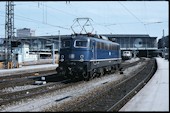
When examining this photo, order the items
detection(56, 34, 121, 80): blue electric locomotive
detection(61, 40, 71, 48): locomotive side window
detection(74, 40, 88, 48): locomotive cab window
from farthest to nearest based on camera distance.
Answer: detection(61, 40, 71, 48): locomotive side window
detection(74, 40, 88, 48): locomotive cab window
detection(56, 34, 121, 80): blue electric locomotive

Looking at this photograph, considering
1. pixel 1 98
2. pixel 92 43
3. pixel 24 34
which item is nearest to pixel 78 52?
pixel 92 43

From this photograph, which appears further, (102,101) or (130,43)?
(130,43)

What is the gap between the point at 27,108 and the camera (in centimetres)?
1305

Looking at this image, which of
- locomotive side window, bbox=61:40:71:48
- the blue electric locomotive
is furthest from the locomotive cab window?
locomotive side window, bbox=61:40:71:48

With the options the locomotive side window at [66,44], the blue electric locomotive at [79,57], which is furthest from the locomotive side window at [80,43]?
the locomotive side window at [66,44]

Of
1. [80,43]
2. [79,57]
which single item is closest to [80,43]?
[80,43]

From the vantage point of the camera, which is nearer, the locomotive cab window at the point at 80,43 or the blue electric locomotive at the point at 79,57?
the blue electric locomotive at the point at 79,57

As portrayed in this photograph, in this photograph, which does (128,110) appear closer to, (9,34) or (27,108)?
(27,108)

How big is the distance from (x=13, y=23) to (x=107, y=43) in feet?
94.9

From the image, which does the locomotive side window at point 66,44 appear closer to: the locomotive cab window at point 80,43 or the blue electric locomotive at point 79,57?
the blue electric locomotive at point 79,57

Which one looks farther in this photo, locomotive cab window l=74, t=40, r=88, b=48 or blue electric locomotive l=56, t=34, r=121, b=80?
locomotive cab window l=74, t=40, r=88, b=48

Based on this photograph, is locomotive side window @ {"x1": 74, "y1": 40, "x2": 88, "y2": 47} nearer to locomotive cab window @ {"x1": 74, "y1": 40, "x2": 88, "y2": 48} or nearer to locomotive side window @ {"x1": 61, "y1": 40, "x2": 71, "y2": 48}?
locomotive cab window @ {"x1": 74, "y1": 40, "x2": 88, "y2": 48}

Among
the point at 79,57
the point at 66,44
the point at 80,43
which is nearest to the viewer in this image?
the point at 79,57

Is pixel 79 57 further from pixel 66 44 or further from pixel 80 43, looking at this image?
pixel 66 44
